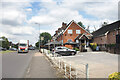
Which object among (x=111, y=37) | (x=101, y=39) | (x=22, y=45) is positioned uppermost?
(x=111, y=37)

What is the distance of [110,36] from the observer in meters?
37.1

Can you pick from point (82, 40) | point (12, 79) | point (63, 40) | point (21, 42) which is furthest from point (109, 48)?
point (12, 79)

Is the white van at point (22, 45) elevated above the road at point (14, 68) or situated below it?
above

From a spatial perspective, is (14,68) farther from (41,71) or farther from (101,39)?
(101,39)

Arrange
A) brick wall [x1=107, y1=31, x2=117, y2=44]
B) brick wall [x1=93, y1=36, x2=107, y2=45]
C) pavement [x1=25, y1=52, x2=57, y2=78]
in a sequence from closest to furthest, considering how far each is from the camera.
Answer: pavement [x1=25, y1=52, x2=57, y2=78] < brick wall [x1=107, y1=31, x2=117, y2=44] < brick wall [x1=93, y1=36, x2=107, y2=45]

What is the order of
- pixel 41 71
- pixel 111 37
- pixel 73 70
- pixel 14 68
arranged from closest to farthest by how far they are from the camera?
pixel 73 70 → pixel 41 71 → pixel 14 68 → pixel 111 37

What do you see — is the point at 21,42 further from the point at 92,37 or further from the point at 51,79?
the point at 51,79

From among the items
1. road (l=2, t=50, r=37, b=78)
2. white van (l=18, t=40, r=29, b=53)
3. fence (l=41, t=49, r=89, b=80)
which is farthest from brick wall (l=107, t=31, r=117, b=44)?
fence (l=41, t=49, r=89, b=80)

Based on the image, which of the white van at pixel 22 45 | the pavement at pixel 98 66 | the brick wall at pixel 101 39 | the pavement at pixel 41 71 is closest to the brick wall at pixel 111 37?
the brick wall at pixel 101 39

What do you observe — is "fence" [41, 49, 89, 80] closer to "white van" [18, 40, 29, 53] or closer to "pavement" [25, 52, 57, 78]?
"pavement" [25, 52, 57, 78]

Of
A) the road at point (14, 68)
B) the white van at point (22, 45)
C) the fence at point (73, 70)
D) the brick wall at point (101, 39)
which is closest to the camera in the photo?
the fence at point (73, 70)

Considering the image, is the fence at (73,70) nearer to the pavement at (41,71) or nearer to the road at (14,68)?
the pavement at (41,71)

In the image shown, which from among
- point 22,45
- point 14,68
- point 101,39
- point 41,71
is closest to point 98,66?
point 41,71

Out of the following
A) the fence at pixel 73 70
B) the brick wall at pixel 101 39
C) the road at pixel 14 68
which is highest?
the brick wall at pixel 101 39
